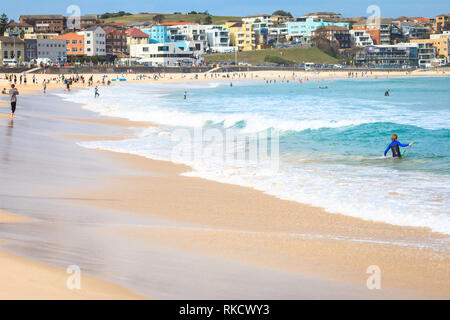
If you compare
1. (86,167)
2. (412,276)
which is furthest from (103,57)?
(412,276)

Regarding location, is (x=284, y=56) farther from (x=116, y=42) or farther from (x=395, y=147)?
(x=395, y=147)

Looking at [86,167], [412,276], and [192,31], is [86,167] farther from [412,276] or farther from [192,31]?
[192,31]

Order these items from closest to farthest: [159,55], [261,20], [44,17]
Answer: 1. [159,55]
2. [44,17]
3. [261,20]

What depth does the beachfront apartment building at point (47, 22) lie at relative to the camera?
164 metres

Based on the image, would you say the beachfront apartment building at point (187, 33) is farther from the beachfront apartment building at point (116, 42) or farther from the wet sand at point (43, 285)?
the wet sand at point (43, 285)

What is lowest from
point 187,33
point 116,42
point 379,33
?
point 116,42

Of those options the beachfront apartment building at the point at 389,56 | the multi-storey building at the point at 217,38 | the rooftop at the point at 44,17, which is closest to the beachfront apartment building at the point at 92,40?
the rooftop at the point at 44,17

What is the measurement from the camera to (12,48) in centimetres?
11406

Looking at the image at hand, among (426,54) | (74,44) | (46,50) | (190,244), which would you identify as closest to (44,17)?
(74,44)

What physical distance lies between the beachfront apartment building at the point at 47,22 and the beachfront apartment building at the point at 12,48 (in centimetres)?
5052

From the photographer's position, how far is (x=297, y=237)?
7344mm

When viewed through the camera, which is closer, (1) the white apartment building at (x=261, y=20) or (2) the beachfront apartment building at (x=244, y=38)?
(2) the beachfront apartment building at (x=244, y=38)

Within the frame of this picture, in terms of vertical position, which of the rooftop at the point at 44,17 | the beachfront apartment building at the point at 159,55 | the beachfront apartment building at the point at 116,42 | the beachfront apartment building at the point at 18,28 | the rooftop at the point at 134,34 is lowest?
the beachfront apartment building at the point at 159,55

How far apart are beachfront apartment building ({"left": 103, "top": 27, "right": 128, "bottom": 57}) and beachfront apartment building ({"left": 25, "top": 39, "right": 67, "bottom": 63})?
57.9 feet
